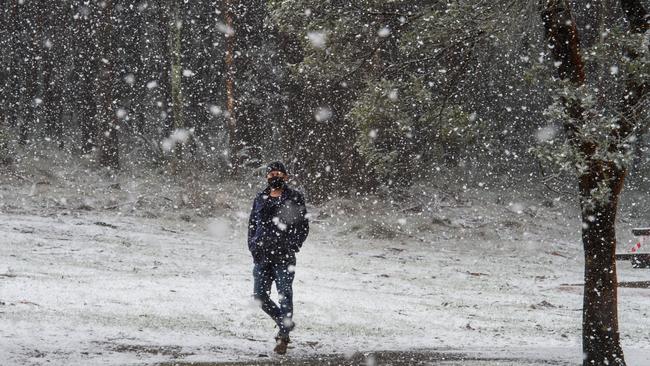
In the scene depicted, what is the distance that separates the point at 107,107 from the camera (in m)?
26.8

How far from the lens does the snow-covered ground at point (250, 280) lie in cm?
786

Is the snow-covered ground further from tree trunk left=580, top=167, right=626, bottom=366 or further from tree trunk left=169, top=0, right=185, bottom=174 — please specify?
tree trunk left=169, top=0, right=185, bottom=174

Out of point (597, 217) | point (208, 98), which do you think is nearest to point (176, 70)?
point (208, 98)

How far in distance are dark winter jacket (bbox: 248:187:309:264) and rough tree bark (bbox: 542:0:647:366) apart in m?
3.15

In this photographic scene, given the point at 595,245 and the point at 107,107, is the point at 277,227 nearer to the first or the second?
the point at 595,245

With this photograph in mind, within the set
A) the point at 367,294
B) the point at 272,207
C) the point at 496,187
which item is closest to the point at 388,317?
the point at 367,294

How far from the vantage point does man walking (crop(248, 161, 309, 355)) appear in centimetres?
736

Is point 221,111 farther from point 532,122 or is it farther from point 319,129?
point 532,122

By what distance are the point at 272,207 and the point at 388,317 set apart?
3.56 m

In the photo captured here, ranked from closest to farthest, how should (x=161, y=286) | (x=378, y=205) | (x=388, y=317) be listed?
(x=388, y=317)
(x=161, y=286)
(x=378, y=205)

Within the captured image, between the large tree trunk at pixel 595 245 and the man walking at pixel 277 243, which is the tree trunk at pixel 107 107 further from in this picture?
the large tree trunk at pixel 595 245

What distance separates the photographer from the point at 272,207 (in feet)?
24.5

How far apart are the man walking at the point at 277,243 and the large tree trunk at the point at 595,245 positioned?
3.23m

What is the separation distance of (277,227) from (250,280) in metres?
5.16
